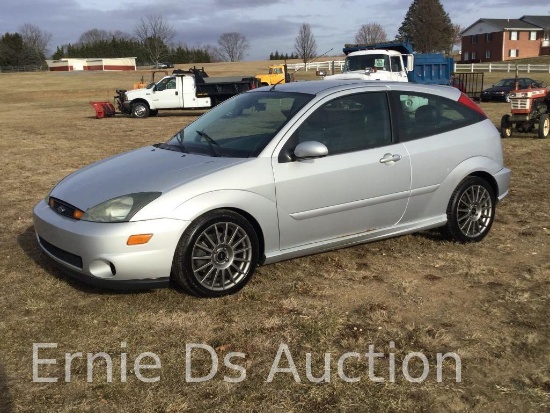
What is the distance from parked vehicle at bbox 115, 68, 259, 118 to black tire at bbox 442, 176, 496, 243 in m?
19.7

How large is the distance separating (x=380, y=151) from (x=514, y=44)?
273 feet

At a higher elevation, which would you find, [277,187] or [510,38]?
[510,38]

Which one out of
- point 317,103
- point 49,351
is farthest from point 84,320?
point 317,103

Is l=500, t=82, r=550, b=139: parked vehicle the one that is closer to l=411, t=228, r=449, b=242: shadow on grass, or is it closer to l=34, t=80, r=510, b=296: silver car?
l=34, t=80, r=510, b=296: silver car

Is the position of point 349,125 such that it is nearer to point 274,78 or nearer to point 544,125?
point 544,125

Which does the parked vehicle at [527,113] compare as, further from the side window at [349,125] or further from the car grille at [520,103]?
the side window at [349,125]

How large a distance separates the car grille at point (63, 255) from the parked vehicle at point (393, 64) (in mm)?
14176

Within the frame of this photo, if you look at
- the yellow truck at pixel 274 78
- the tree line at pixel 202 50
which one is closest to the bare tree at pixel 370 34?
the tree line at pixel 202 50

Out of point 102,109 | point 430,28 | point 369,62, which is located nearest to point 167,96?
point 102,109

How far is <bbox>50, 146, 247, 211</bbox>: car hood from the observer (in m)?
4.13

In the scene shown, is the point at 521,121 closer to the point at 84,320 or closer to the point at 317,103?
the point at 317,103

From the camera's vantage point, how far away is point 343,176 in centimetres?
461

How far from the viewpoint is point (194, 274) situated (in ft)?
13.5

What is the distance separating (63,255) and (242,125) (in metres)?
1.98
